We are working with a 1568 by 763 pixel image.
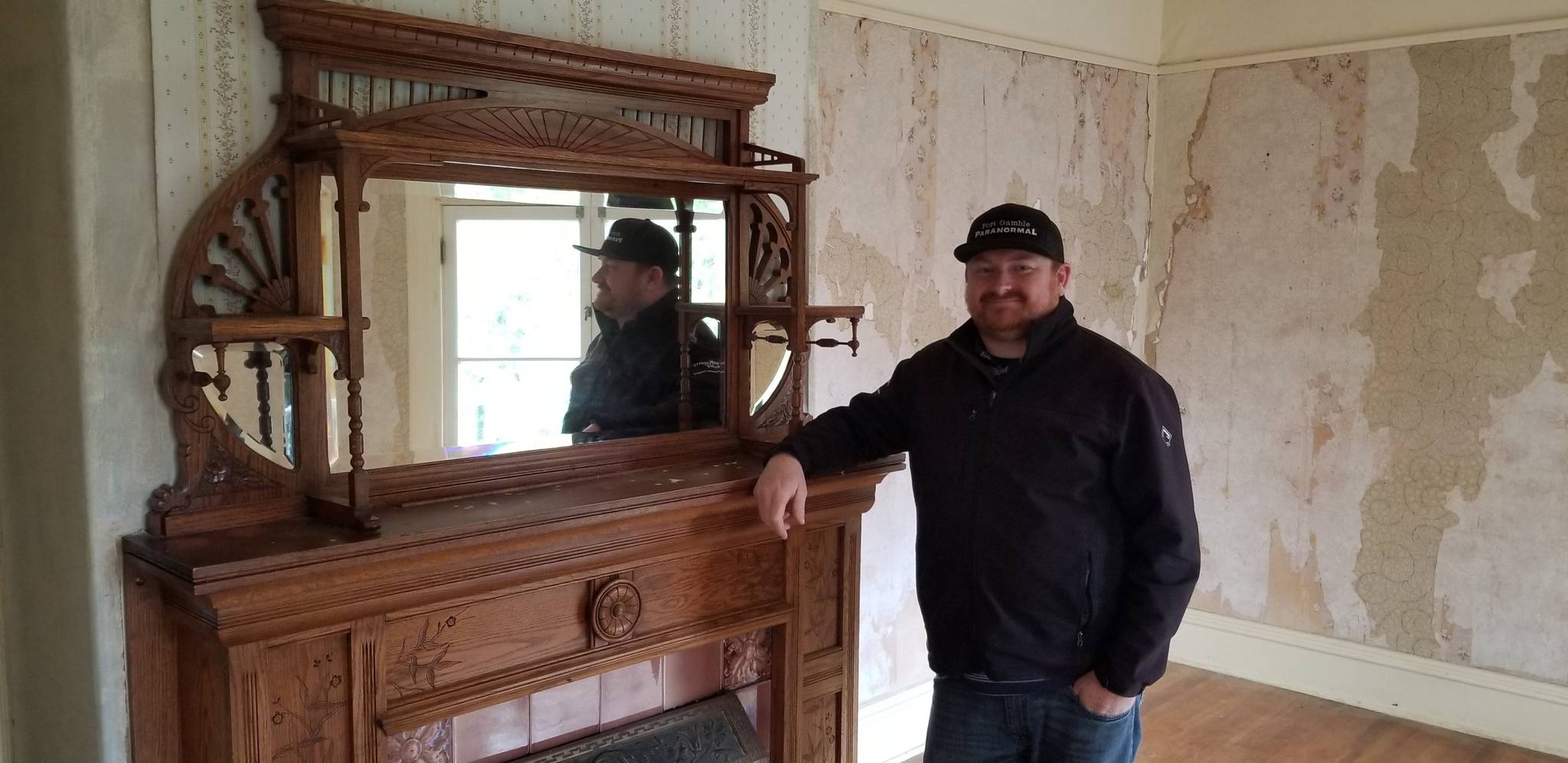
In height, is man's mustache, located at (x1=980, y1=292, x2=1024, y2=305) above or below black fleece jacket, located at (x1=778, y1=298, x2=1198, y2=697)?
above

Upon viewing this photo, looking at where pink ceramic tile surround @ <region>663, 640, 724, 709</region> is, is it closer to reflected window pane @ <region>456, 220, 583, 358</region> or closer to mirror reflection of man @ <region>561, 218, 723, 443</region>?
mirror reflection of man @ <region>561, 218, 723, 443</region>

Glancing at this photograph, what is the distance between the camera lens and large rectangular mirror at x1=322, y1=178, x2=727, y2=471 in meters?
1.90

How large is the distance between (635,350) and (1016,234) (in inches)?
31.2

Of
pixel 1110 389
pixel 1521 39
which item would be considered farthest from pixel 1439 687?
pixel 1110 389

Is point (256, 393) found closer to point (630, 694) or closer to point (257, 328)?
point (257, 328)

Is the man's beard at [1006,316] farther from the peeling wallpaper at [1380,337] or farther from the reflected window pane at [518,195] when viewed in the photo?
the peeling wallpaper at [1380,337]

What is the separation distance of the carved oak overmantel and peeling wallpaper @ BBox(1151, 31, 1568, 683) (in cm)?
222

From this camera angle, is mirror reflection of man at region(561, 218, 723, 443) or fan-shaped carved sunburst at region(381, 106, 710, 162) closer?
fan-shaped carved sunburst at region(381, 106, 710, 162)

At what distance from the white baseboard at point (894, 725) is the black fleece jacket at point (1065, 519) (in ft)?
3.92

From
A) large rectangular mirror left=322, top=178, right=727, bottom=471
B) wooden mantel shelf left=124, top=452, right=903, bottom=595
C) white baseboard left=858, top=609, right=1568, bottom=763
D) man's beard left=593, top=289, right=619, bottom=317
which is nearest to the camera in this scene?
wooden mantel shelf left=124, top=452, right=903, bottom=595

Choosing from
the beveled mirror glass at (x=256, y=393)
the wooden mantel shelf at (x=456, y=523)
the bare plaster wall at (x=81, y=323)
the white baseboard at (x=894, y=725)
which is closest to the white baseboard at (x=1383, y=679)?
the white baseboard at (x=894, y=725)

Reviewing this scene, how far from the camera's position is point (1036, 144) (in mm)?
3564

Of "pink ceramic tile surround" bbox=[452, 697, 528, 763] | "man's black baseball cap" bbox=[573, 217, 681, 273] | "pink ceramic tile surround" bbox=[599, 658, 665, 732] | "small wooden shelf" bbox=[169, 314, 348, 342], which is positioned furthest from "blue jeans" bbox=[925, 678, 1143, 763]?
"small wooden shelf" bbox=[169, 314, 348, 342]

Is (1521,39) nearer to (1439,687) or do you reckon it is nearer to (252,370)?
(1439,687)
